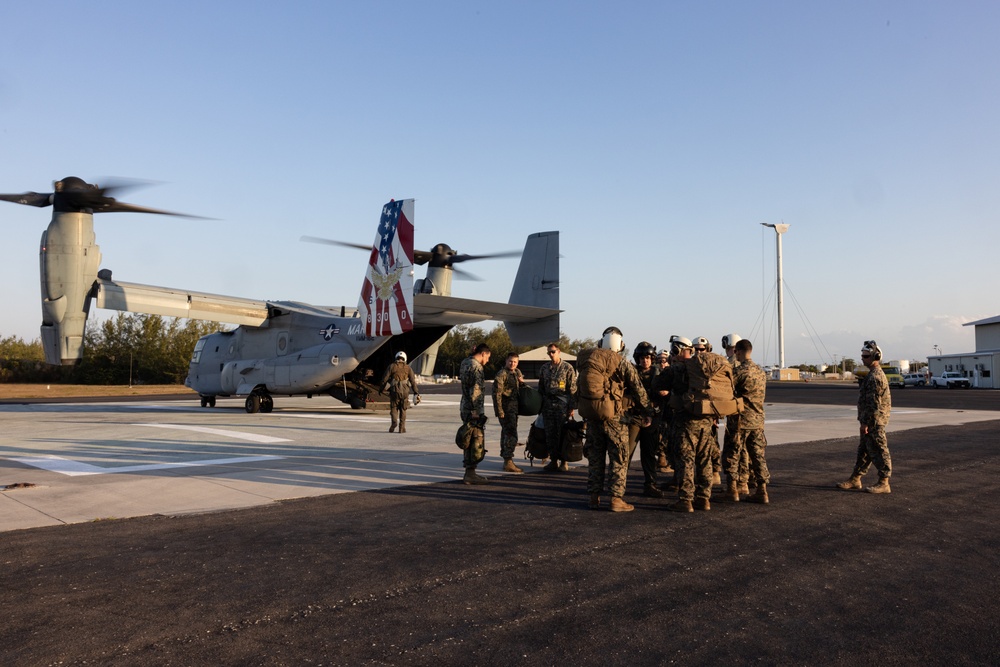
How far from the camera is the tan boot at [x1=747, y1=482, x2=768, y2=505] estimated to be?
816cm

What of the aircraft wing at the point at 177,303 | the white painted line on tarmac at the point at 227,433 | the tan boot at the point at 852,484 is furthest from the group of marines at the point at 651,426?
the aircraft wing at the point at 177,303

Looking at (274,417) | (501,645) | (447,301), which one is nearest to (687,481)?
(501,645)

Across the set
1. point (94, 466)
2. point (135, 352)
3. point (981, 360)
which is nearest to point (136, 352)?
point (135, 352)

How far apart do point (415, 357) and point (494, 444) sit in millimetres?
9840

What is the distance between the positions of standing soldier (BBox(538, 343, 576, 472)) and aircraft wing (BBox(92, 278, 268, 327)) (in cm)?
1553

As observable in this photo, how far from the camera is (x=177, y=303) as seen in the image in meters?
22.0

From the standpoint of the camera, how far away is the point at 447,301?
18.4 meters

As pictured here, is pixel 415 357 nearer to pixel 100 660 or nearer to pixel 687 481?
pixel 687 481

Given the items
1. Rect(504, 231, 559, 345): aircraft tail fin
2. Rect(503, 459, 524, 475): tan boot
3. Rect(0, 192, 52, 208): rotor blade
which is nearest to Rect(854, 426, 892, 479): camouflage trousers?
Rect(503, 459, 524, 475): tan boot

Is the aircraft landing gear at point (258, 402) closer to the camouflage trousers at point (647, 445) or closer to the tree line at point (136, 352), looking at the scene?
the camouflage trousers at point (647, 445)

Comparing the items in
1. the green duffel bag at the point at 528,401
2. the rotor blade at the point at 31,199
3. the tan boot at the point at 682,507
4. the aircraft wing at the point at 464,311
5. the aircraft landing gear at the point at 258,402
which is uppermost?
the rotor blade at the point at 31,199

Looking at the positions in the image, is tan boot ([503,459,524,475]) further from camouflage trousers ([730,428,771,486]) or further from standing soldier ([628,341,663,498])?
camouflage trousers ([730,428,771,486])

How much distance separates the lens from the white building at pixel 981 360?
2542 inches

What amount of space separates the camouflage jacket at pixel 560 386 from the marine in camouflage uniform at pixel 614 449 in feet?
6.24
